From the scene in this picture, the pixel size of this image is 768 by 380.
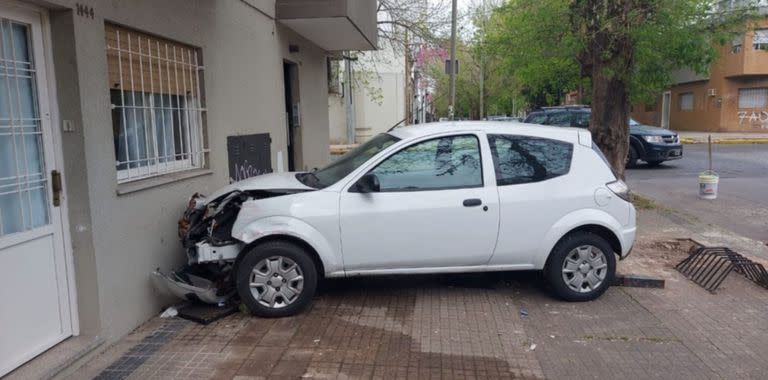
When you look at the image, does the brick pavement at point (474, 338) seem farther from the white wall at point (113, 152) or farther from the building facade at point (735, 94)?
the building facade at point (735, 94)

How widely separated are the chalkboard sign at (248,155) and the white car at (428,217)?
1424 millimetres

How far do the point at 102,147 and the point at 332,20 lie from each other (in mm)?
4566

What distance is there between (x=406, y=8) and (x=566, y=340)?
11.8 metres

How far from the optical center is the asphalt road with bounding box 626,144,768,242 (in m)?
9.42

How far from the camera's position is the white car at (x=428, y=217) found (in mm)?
5016

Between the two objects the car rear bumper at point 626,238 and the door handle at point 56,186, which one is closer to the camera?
the door handle at point 56,186

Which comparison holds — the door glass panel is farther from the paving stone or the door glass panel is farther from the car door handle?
the car door handle

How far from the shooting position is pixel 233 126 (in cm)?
688

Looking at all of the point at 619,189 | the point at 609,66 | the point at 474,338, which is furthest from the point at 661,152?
the point at 474,338

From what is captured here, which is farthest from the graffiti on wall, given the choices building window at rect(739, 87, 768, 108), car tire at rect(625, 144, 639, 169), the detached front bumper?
the detached front bumper

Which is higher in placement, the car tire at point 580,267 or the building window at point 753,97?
the building window at point 753,97

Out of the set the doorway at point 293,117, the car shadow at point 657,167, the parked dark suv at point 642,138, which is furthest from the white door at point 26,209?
the car shadow at point 657,167

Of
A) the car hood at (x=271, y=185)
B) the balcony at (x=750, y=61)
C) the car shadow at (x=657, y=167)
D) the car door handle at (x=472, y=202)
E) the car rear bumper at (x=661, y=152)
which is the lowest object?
the car shadow at (x=657, y=167)

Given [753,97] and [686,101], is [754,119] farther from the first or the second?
[686,101]
